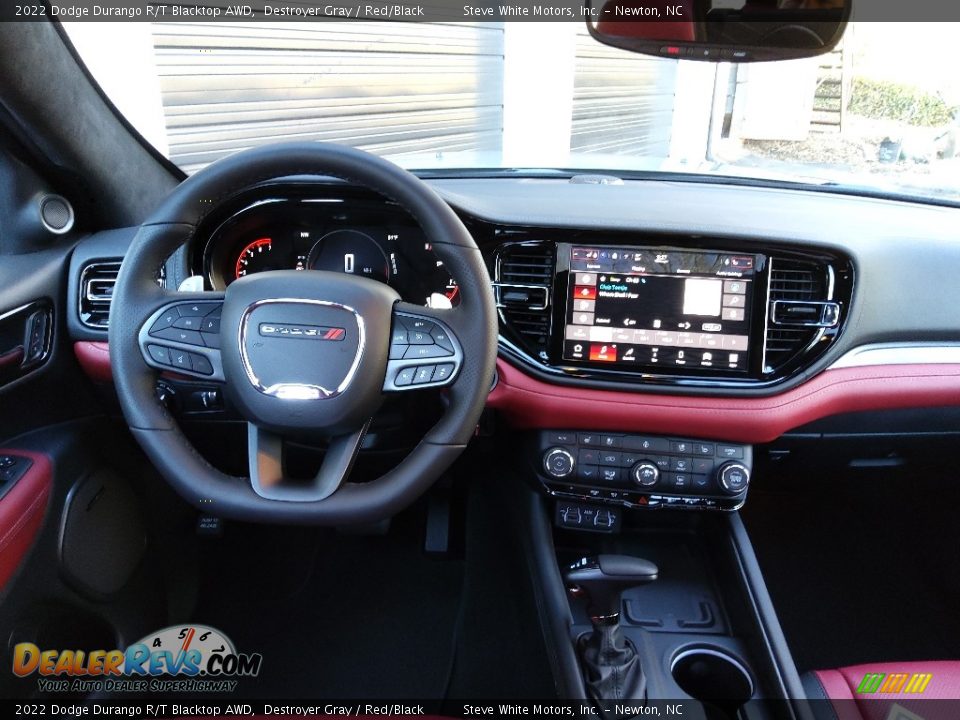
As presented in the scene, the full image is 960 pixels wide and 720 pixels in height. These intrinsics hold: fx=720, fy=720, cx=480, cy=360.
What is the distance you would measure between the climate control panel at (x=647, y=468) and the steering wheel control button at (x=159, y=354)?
89 cm

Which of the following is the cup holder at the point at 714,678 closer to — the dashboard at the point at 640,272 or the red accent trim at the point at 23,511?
the dashboard at the point at 640,272

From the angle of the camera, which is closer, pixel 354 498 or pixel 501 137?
pixel 354 498

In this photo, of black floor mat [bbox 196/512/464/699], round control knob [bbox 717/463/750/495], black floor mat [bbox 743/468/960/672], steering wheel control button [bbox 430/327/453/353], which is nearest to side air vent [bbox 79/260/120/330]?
black floor mat [bbox 196/512/464/699]

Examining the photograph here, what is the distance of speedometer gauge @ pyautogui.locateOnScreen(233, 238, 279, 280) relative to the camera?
1694 mm

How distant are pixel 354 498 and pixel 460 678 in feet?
3.68

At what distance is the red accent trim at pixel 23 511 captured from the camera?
1.49 m

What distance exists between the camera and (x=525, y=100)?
5730 mm

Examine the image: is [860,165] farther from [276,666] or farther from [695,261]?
[276,666]

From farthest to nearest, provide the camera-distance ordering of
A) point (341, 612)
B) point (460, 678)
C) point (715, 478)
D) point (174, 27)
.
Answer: point (174, 27)
point (341, 612)
point (460, 678)
point (715, 478)

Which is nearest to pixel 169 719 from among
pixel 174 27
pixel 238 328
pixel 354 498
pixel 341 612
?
pixel 341 612


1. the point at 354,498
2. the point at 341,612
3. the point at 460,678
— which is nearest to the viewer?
the point at 354,498

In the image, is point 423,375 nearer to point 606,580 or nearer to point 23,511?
point 606,580

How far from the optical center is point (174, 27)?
11.5ft

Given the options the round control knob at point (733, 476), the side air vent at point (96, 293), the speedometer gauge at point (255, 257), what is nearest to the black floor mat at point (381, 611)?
the round control knob at point (733, 476)
